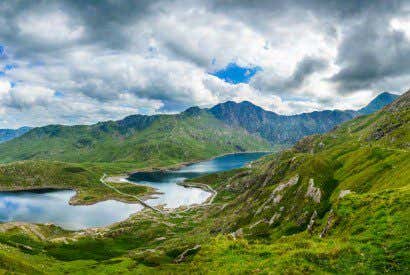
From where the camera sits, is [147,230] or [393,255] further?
[147,230]

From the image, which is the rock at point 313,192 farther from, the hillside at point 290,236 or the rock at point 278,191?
the rock at point 278,191

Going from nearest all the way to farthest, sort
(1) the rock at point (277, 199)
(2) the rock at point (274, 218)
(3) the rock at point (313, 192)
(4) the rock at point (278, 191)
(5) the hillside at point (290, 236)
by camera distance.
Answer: (5) the hillside at point (290, 236)
(3) the rock at point (313, 192)
(2) the rock at point (274, 218)
(1) the rock at point (277, 199)
(4) the rock at point (278, 191)

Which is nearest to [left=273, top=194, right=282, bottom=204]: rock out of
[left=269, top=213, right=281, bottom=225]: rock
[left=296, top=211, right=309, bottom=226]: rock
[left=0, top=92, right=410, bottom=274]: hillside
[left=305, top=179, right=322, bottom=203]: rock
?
[left=0, top=92, right=410, bottom=274]: hillside

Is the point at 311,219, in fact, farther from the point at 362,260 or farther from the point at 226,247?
the point at 362,260

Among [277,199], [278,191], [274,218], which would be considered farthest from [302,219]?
[278,191]

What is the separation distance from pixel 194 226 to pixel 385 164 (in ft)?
410

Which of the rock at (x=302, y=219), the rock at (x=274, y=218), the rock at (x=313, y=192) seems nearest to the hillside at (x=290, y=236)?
the rock at (x=302, y=219)

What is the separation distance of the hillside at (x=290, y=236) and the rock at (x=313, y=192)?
0.46m

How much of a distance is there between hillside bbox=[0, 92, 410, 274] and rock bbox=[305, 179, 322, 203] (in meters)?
0.46

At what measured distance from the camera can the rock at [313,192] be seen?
113 m

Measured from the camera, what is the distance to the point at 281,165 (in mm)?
190000

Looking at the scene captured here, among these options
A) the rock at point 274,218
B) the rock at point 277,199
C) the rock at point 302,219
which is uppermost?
the rock at point 277,199

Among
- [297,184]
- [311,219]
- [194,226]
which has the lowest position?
[194,226]

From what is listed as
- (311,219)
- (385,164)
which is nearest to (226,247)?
(311,219)
